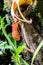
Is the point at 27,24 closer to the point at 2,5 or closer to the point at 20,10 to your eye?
the point at 20,10

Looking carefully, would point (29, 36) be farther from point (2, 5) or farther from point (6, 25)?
point (2, 5)

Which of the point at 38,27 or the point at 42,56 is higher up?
the point at 38,27

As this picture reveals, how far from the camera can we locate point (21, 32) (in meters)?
0.78

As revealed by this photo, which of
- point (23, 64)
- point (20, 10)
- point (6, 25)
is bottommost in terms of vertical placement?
point (23, 64)

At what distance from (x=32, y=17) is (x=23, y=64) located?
0.21m

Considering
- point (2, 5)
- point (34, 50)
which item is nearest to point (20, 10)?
point (34, 50)

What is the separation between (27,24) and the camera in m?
0.72

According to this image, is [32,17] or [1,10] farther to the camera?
[1,10]

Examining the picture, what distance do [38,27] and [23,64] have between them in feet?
0.59

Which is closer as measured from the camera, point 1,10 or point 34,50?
point 34,50

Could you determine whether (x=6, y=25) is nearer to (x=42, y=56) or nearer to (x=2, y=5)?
(x=2, y=5)

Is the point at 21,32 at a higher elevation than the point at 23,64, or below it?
higher

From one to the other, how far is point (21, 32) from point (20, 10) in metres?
0.11

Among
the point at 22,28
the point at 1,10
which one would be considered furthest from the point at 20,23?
the point at 1,10
